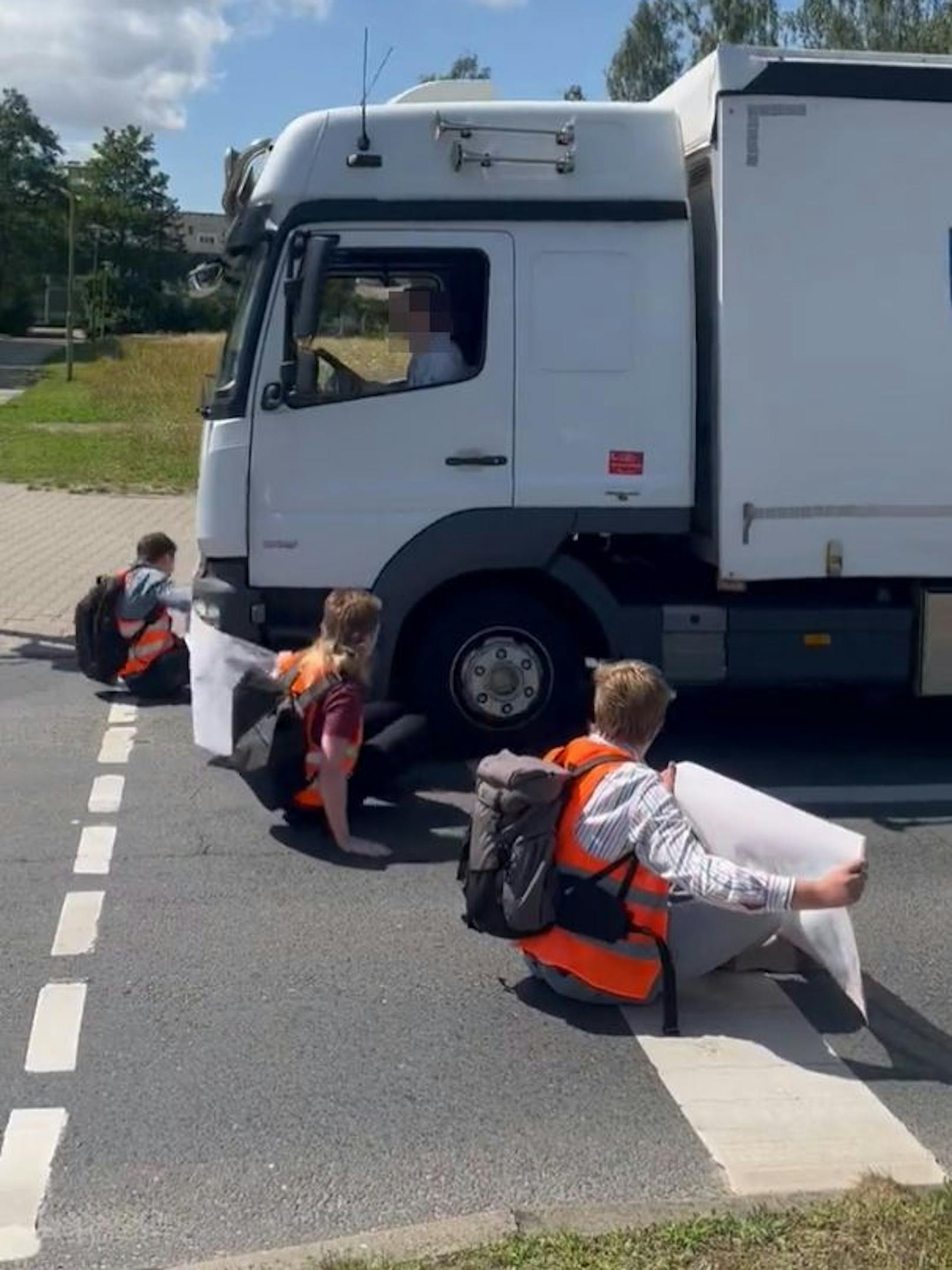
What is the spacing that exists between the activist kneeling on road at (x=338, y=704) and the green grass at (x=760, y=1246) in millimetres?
3305

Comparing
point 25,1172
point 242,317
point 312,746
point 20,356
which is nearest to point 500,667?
point 312,746

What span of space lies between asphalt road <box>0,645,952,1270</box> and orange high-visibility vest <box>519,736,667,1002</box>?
157mm

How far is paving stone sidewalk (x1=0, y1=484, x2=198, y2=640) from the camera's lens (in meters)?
12.9

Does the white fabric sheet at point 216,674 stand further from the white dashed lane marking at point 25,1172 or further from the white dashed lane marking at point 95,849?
the white dashed lane marking at point 25,1172

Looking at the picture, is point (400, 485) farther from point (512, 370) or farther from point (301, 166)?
point (301, 166)

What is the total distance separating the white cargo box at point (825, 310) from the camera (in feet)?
25.7

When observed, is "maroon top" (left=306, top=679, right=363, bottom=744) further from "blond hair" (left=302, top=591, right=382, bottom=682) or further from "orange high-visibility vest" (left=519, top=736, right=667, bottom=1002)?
"orange high-visibility vest" (left=519, top=736, right=667, bottom=1002)

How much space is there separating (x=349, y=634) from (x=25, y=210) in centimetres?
9742

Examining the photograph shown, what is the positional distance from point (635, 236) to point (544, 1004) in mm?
3948

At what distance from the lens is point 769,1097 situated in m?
4.79

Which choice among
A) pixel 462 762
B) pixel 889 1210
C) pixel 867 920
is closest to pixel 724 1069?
pixel 889 1210

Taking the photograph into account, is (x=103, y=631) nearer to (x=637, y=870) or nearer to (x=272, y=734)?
(x=272, y=734)

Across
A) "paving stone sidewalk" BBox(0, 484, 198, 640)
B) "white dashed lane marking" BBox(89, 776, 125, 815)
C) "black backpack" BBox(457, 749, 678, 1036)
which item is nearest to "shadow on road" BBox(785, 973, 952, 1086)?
"black backpack" BBox(457, 749, 678, 1036)

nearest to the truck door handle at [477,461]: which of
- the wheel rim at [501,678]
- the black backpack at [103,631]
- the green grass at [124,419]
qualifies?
the green grass at [124,419]
